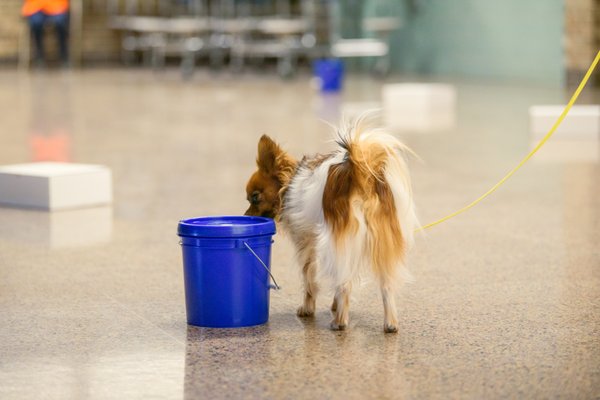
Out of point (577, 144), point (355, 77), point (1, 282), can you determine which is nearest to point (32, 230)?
point (1, 282)

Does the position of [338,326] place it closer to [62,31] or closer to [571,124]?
[571,124]

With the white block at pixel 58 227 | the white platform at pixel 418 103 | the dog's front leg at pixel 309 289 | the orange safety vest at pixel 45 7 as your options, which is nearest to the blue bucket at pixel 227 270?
the dog's front leg at pixel 309 289

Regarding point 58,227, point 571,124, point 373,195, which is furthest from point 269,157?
point 571,124

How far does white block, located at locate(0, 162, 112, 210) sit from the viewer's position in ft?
21.3

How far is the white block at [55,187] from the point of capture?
21.3 feet

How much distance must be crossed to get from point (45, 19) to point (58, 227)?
749 inches

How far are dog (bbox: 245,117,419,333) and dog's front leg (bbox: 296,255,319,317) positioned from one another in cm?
5

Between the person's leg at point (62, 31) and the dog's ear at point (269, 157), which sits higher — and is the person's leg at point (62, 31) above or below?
above

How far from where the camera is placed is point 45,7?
78.3 feet

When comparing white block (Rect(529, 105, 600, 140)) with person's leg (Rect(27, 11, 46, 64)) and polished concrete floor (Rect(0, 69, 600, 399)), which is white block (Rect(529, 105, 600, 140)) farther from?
person's leg (Rect(27, 11, 46, 64))

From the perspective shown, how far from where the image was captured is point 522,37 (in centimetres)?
1800

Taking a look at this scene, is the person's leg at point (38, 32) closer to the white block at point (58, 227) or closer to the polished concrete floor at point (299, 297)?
the polished concrete floor at point (299, 297)

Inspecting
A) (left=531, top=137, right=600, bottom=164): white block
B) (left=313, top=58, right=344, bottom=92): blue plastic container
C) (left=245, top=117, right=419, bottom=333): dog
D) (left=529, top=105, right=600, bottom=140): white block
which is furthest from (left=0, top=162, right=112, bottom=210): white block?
(left=313, top=58, right=344, bottom=92): blue plastic container

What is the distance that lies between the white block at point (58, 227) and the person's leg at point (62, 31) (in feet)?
59.7
